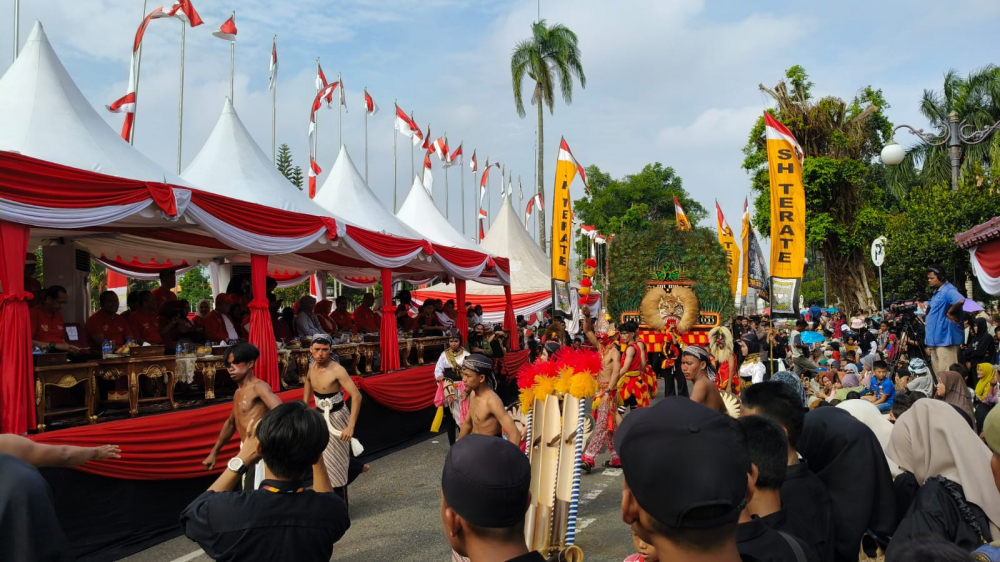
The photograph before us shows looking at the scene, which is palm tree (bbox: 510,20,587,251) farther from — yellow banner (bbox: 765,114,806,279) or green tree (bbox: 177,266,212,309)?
green tree (bbox: 177,266,212,309)

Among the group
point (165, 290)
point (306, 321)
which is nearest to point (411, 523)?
point (165, 290)

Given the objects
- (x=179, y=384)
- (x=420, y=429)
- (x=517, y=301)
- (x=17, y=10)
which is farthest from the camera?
(x=517, y=301)

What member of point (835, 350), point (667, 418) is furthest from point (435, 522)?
point (835, 350)

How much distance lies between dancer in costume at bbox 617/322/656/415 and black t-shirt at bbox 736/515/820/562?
7318 millimetres

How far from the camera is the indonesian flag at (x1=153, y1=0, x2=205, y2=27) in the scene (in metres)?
12.3

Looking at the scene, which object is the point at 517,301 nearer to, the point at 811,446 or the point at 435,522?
the point at 435,522

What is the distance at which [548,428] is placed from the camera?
5.03m

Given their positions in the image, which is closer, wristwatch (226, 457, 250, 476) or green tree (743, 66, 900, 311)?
wristwatch (226, 457, 250, 476)

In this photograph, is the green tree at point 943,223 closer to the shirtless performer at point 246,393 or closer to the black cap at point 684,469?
the shirtless performer at point 246,393

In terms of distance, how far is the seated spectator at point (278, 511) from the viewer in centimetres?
248

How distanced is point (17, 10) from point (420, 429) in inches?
341

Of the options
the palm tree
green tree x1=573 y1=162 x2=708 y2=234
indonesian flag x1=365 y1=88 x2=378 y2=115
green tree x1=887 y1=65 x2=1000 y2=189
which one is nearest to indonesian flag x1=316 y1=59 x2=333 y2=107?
indonesian flag x1=365 y1=88 x2=378 y2=115

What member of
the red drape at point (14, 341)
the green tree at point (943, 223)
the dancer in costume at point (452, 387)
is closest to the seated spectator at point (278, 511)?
the red drape at point (14, 341)

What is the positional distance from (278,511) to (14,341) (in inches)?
182
